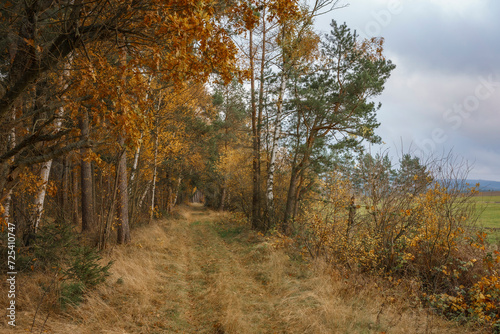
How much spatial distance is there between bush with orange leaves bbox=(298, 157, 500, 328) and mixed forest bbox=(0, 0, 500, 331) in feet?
0.11

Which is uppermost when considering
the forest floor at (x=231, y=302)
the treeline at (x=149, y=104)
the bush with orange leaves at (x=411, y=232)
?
the treeline at (x=149, y=104)

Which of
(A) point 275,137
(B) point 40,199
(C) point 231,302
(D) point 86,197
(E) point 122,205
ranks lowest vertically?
(C) point 231,302

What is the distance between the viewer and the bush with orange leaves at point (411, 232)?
258 inches

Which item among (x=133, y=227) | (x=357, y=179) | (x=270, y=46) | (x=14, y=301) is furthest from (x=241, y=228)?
(x=14, y=301)

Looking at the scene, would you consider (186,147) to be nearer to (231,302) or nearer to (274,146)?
(274,146)

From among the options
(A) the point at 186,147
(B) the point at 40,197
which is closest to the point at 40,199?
(B) the point at 40,197

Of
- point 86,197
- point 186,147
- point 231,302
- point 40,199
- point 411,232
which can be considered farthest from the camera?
point 186,147

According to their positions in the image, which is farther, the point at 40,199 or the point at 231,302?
the point at 40,199

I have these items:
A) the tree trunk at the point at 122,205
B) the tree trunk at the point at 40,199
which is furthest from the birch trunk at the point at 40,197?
the tree trunk at the point at 122,205

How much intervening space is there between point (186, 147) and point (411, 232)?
1297cm

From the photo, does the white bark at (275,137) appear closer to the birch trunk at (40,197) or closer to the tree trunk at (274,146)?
the tree trunk at (274,146)

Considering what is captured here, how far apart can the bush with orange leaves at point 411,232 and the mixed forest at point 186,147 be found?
3 cm

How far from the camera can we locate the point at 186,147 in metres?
16.7

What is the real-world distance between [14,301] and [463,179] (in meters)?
9.25
